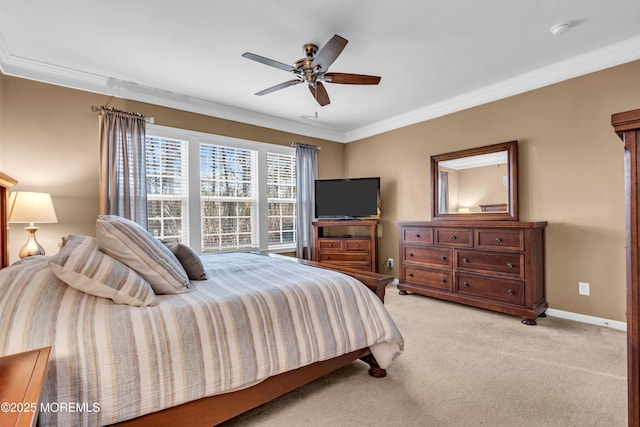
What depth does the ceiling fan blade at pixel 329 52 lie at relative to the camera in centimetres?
213

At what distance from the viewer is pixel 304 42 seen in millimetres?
2666

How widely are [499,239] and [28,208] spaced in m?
4.44

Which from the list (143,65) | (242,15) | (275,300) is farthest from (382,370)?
(143,65)

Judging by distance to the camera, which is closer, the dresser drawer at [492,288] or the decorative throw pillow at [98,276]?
the decorative throw pillow at [98,276]

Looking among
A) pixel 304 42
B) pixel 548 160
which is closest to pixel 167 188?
pixel 304 42

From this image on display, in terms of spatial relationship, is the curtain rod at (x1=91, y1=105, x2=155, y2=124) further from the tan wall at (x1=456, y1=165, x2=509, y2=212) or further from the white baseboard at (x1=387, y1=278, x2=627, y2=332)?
the white baseboard at (x1=387, y1=278, x2=627, y2=332)

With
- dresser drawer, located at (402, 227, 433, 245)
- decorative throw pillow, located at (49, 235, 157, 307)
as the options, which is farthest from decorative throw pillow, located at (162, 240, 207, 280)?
dresser drawer, located at (402, 227, 433, 245)

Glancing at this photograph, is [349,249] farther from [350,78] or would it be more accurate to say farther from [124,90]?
[124,90]

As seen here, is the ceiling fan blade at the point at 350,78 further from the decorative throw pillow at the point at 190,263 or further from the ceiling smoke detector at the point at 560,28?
the decorative throw pillow at the point at 190,263

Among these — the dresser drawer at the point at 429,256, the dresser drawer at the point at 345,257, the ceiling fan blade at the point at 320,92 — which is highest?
the ceiling fan blade at the point at 320,92

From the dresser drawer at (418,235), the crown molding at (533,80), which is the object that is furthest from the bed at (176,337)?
the crown molding at (533,80)

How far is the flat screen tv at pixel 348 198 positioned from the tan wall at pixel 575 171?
1559 millimetres

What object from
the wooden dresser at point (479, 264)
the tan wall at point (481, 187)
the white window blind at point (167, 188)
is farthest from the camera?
the white window blind at point (167, 188)

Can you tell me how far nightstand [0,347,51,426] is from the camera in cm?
66
